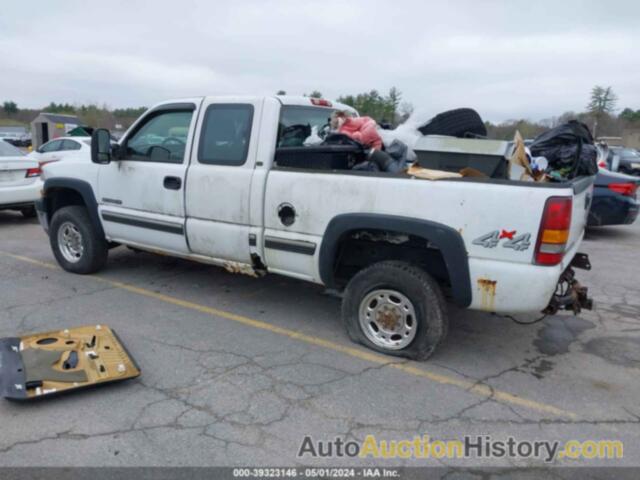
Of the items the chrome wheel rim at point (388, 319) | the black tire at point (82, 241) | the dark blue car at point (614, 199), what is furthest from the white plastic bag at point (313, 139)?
the dark blue car at point (614, 199)

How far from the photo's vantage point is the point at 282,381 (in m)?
3.66

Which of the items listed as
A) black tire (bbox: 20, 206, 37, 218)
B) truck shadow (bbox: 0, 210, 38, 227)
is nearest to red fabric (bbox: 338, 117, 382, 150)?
truck shadow (bbox: 0, 210, 38, 227)

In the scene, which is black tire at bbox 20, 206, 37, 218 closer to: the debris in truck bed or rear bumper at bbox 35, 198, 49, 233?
rear bumper at bbox 35, 198, 49, 233

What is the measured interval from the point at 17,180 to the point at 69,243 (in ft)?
13.7

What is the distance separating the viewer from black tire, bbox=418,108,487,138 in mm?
4688

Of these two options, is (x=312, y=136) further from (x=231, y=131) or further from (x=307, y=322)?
(x=307, y=322)

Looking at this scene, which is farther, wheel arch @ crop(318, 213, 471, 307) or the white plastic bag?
the white plastic bag

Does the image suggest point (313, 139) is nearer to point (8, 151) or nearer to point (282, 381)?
point (282, 381)

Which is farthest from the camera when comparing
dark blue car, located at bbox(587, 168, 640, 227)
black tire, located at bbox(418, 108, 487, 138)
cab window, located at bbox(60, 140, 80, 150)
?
cab window, located at bbox(60, 140, 80, 150)

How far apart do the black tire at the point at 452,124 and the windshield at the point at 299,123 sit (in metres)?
1.05

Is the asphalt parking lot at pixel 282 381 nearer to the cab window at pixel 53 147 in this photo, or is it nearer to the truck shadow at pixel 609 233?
the truck shadow at pixel 609 233

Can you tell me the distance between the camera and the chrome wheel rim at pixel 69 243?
603 cm

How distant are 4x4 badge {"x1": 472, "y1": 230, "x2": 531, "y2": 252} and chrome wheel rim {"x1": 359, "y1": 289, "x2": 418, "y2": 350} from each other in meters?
0.74

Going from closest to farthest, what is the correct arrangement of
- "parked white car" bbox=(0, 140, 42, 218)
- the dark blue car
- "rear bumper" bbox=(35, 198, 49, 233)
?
"rear bumper" bbox=(35, 198, 49, 233), the dark blue car, "parked white car" bbox=(0, 140, 42, 218)
